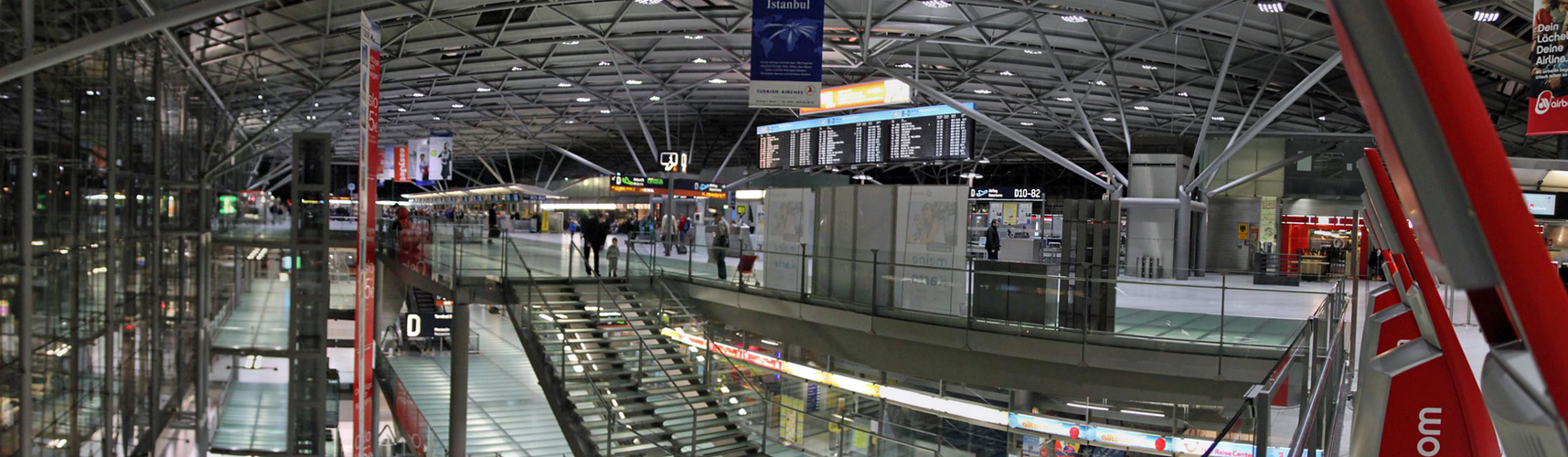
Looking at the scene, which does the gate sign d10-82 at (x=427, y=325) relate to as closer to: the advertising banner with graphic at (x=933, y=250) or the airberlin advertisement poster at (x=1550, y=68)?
the advertising banner with graphic at (x=933, y=250)

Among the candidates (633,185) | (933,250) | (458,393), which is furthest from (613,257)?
(633,185)

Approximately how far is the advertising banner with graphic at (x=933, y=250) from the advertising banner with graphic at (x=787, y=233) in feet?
6.38

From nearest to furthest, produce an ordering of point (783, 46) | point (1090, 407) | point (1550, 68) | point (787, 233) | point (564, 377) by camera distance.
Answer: point (1550, 68) → point (1090, 407) → point (564, 377) → point (783, 46) → point (787, 233)

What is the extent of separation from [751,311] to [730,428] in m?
3.63

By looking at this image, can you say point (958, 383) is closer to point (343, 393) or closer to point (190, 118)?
point (343, 393)

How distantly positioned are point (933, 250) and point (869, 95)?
942cm

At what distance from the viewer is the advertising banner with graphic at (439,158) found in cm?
3681

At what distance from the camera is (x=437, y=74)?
33625 millimetres

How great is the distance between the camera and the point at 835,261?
1492 cm

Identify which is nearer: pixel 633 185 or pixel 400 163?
pixel 633 185

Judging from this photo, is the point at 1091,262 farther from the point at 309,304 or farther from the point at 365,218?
the point at 309,304

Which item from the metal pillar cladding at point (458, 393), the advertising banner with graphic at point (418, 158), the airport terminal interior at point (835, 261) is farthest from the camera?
the advertising banner with graphic at point (418, 158)

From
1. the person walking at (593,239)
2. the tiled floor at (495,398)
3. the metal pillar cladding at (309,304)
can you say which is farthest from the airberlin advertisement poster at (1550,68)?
the tiled floor at (495,398)

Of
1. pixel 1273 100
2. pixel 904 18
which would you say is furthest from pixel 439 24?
pixel 1273 100
